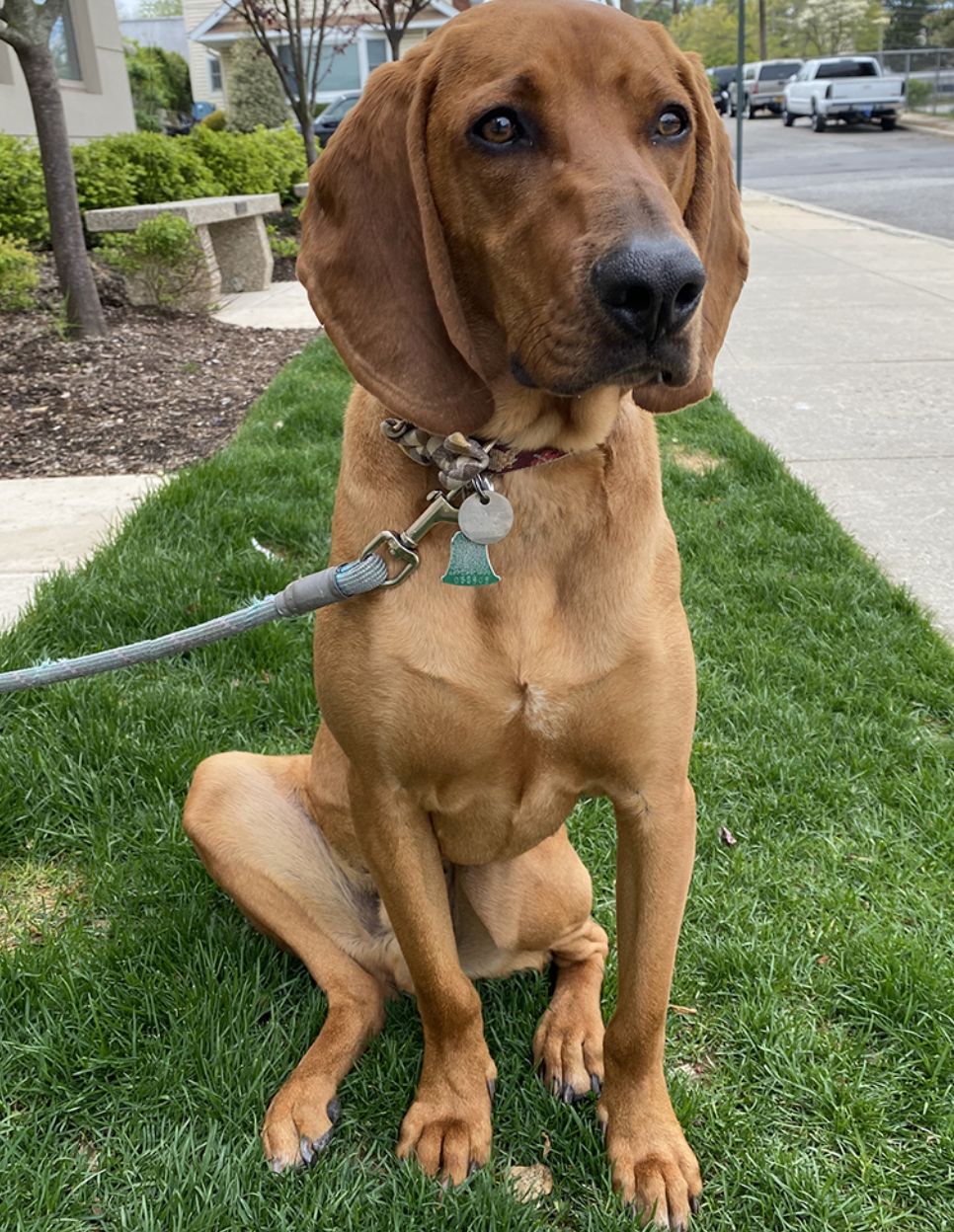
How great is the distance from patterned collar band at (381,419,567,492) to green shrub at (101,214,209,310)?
718 centimetres

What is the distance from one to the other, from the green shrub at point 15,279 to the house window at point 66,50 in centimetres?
673

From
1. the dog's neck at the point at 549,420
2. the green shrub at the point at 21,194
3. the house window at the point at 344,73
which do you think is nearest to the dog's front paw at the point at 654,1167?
the dog's neck at the point at 549,420

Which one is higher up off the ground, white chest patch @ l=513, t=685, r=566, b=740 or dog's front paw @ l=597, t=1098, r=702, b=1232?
white chest patch @ l=513, t=685, r=566, b=740

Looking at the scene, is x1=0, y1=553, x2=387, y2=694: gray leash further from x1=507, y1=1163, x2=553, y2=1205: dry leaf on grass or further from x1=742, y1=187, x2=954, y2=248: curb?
x1=742, y1=187, x2=954, y2=248: curb

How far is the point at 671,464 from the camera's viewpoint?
5.41 metres

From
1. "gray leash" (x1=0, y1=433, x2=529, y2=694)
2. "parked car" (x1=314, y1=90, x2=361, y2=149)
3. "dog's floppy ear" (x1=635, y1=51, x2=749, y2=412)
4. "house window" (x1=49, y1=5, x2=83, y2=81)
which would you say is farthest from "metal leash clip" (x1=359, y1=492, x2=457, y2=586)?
"parked car" (x1=314, y1=90, x2=361, y2=149)

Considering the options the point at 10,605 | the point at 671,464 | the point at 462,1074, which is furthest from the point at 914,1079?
the point at 671,464

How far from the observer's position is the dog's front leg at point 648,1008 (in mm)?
1908

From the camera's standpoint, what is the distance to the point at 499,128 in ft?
5.42

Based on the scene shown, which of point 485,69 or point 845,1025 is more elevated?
point 485,69

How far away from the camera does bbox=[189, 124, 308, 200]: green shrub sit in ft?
40.4

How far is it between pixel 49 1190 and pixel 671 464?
4.36 m

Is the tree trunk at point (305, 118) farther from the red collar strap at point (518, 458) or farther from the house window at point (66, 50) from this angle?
the red collar strap at point (518, 458)

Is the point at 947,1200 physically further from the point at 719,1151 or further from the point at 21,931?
the point at 21,931
